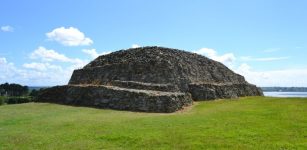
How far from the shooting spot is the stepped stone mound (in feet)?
86.0

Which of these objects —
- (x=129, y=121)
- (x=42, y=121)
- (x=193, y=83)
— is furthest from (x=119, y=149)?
(x=193, y=83)

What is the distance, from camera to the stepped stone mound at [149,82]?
26219 millimetres

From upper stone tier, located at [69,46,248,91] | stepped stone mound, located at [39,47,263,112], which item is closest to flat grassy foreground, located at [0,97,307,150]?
stepped stone mound, located at [39,47,263,112]

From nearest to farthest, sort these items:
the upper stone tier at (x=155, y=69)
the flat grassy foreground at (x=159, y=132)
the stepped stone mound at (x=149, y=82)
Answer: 1. the flat grassy foreground at (x=159, y=132)
2. the stepped stone mound at (x=149, y=82)
3. the upper stone tier at (x=155, y=69)

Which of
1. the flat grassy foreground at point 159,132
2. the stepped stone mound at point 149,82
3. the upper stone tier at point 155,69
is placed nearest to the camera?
the flat grassy foreground at point 159,132

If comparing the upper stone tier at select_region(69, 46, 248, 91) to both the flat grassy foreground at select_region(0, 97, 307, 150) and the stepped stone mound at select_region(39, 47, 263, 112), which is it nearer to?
the stepped stone mound at select_region(39, 47, 263, 112)

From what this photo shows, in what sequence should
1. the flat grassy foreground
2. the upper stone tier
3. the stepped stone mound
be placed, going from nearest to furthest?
the flat grassy foreground
the stepped stone mound
the upper stone tier

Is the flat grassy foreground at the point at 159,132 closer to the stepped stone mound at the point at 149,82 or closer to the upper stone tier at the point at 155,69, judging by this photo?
the stepped stone mound at the point at 149,82

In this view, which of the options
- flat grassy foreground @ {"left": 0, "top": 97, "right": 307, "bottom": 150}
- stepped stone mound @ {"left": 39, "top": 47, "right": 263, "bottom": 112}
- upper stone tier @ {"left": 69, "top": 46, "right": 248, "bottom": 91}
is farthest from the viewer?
upper stone tier @ {"left": 69, "top": 46, "right": 248, "bottom": 91}

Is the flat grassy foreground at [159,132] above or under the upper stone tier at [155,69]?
under

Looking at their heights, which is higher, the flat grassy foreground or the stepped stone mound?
the stepped stone mound

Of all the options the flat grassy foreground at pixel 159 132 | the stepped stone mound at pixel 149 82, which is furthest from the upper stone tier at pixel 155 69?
the flat grassy foreground at pixel 159 132

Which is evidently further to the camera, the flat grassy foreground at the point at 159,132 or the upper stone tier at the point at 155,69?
the upper stone tier at the point at 155,69

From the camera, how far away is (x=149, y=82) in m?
34.6
